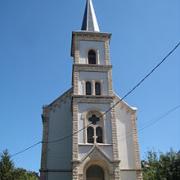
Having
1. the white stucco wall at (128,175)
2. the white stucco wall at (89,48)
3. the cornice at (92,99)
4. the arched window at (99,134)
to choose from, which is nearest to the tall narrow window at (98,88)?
the cornice at (92,99)

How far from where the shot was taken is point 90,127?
28.2m

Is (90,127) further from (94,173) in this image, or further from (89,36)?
(89,36)

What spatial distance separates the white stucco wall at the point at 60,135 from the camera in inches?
1141

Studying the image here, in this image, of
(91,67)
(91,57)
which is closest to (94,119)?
(91,67)

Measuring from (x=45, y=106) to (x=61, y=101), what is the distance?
5.90ft

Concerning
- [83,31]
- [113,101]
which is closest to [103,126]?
[113,101]

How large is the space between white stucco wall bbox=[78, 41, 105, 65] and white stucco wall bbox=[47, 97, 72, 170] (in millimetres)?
4516

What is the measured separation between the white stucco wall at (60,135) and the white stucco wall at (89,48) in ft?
14.8

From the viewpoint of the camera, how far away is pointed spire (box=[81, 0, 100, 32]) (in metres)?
34.4

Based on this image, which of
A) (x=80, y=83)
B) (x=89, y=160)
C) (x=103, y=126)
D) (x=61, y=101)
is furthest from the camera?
(x=61, y=101)

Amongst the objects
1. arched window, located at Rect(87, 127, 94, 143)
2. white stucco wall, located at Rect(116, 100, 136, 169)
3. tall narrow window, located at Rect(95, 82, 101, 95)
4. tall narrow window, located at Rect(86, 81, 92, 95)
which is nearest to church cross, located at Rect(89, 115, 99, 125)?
arched window, located at Rect(87, 127, 94, 143)

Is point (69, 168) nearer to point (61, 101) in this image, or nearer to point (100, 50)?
point (61, 101)

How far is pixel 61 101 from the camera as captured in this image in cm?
3228

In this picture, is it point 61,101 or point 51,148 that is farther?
point 61,101
